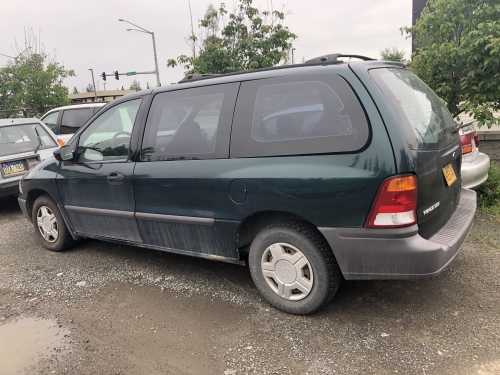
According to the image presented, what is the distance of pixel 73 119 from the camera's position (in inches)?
408

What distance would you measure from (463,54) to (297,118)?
3354 millimetres

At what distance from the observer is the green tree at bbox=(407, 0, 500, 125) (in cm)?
512

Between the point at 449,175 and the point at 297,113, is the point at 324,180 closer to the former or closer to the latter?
the point at 297,113

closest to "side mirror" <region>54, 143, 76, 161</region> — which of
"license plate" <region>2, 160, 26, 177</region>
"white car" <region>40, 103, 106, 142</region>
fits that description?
"license plate" <region>2, 160, 26, 177</region>

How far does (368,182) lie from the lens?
2.67 metres

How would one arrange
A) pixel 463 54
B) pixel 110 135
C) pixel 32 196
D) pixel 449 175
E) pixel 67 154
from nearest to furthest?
pixel 449 175, pixel 110 135, pixel 67 154, pixel 32 196, pixel 463 54

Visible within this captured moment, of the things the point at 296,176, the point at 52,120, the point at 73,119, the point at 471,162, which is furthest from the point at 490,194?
the point at 52,120

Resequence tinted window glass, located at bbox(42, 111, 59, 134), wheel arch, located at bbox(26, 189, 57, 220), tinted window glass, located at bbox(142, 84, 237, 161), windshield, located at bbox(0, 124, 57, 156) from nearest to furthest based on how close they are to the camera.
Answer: tinted window glass, located at bbox(142, 84, 237, 161), wheel arch, located at bbox(26, 189, 57, 220), windshield, located at bbox(0, 124, 57, 156), tinted window glass, located at bbox(42, 111, 59, 134)

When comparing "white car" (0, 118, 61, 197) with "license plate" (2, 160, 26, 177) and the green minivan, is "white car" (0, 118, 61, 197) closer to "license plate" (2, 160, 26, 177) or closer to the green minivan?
"license plate" (2, 160, 26, 177)

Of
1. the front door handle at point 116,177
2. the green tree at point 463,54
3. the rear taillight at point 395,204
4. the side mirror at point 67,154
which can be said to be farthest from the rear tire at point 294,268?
the green tree at point 463,54

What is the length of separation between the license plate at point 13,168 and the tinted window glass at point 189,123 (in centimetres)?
397

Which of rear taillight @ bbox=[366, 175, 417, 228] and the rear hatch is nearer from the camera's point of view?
rear taillight @ bbox=[366, 175, 417, 228]

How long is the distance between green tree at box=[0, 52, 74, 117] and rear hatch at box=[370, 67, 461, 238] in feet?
57.8

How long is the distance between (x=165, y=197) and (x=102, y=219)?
3.24 feet
